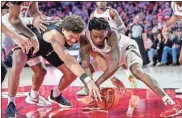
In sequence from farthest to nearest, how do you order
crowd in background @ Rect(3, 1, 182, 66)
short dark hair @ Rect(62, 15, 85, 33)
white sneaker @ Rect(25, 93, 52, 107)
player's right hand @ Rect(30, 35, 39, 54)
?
white sneaker @ Rect(25, 93, 52, 107) < crowd in background @ Rect(3, 1, 182, 66) < player's right hand @ Rect(30, 35, 39, 54) < short dark hair @ Rect(62, 15, 85, 33)

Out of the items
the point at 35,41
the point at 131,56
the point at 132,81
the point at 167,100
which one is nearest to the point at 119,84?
the point at 132,81

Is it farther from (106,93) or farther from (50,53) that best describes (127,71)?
(50,53)

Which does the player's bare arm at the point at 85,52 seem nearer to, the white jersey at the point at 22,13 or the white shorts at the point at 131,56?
the white shorts at the point at 131,56

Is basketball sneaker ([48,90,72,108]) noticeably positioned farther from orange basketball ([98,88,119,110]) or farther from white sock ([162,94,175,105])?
white sock ([162,94,175,105])

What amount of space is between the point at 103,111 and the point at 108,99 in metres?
0.13

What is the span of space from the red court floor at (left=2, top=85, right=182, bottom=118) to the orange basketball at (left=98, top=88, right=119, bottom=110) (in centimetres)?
5

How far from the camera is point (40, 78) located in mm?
4039

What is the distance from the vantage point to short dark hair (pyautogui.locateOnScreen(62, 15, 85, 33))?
355 centimetres

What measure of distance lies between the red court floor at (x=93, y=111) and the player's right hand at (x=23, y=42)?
41cm

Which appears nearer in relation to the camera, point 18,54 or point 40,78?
point 18,54

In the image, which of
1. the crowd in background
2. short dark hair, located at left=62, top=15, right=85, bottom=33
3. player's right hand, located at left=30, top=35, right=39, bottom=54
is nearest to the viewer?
short dark hair, located at left=62, top=15, right=85, bottom=33

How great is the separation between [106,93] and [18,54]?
2.46 ft

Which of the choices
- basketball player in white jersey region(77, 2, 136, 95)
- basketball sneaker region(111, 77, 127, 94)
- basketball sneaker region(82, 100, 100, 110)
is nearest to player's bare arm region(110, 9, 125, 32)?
basketball player in white jersey region(77, 2, 136, 95)

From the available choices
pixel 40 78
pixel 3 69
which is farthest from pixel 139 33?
pixel 3 69
